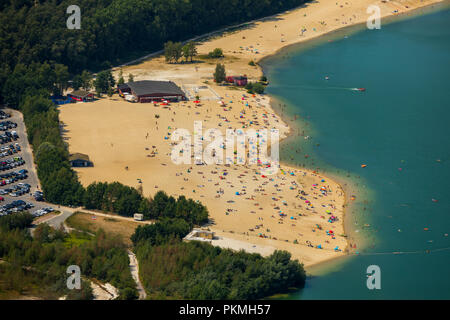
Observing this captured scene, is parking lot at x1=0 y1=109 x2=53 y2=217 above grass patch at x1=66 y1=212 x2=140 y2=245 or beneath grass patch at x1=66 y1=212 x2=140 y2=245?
above

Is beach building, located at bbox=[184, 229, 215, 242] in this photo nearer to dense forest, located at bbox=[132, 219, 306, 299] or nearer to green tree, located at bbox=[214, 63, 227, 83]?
dense forest, located at bbox=[132, 219, 306, 299]

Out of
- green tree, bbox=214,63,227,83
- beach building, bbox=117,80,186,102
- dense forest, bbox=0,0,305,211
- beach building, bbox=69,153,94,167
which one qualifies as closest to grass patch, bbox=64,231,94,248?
dense forest, bbox=0,0,305,211

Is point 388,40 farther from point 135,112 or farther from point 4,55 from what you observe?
point 4,55

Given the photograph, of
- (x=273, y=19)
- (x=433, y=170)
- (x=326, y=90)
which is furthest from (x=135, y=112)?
(x=273, y=19)

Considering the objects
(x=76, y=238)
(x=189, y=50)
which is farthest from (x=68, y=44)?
(x=76, y=238)

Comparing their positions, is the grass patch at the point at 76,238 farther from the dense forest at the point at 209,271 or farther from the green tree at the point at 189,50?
the green tree at the point at 189,50

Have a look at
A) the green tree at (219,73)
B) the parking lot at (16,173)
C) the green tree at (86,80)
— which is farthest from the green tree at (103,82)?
the green tree at (219,73)

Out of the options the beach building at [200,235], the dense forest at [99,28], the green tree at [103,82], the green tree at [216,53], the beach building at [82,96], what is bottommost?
the beach building at [200,235]
